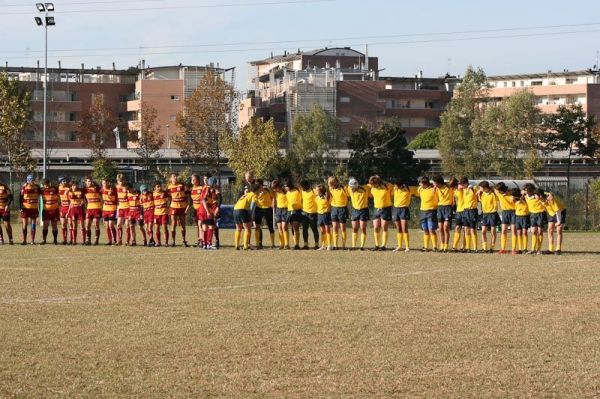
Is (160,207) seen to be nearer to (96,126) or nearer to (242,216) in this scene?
(242,216)

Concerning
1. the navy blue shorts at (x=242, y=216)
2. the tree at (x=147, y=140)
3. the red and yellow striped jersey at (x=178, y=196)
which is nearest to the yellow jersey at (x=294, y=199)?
the navy blue shorts at (x=242, y=216)

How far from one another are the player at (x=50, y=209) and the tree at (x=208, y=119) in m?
56.5

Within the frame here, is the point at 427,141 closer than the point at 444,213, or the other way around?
the point at 444,213

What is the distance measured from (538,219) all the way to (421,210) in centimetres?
309

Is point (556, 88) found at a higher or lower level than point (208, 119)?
higher

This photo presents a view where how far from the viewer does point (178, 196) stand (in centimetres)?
3259

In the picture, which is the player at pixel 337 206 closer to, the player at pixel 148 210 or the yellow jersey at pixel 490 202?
the yellow jersey at pixel 490 202

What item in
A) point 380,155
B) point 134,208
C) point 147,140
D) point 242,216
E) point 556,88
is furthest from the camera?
point 556,88

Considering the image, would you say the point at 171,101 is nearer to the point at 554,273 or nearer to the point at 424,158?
the point at 424,158

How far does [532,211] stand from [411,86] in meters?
113

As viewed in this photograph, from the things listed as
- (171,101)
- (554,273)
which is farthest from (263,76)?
(554,273)

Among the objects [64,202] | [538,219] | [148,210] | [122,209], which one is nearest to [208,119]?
A: [64,202]

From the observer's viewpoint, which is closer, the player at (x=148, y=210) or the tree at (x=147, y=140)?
the player at (x=148, y=210)

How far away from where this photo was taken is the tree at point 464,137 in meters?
96.9
